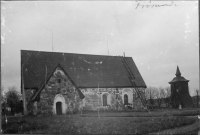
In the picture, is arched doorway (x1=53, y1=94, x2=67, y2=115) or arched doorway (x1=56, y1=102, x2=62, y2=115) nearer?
arched doorway (x1=53, y1=94, x2=67, y2=115)

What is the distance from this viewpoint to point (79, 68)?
85.4 feet

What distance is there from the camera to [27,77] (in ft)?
75.8

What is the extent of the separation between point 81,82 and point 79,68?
217 cm

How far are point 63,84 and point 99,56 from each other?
9.18 metres

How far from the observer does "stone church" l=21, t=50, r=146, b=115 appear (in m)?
19.7

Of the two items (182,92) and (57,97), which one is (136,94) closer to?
(182,92)

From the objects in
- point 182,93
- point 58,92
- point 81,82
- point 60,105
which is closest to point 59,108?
point 60,105

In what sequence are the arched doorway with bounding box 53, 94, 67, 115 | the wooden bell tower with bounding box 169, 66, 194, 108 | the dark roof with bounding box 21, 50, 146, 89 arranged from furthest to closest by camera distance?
the wooden bell tower with bounding box 169, 66, 194, 108
the dark roof with bounding box 21, 50, 146, 89
the arched doorway with bounding box 53, 94, 67, 115

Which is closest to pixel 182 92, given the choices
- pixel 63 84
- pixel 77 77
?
pixel 77 77

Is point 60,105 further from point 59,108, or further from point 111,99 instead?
point 111,99

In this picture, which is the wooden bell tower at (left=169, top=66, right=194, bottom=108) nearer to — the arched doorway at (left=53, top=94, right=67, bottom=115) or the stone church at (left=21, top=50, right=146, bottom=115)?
the stone church at (left=21, top=50, right=146, bottom=115)

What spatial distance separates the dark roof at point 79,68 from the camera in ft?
78.6

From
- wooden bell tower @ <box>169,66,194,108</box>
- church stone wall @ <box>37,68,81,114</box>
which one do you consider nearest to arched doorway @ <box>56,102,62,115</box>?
church stone wall @ <box>37,68,81,114</box>

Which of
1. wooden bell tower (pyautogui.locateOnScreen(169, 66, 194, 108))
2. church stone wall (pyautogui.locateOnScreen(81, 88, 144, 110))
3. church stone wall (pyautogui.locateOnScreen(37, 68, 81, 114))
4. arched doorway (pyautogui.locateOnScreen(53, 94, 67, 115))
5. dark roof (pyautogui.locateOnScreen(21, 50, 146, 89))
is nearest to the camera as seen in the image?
church stone wall (pyautogui.locateOnScreen(37, 68, 81, 114))
